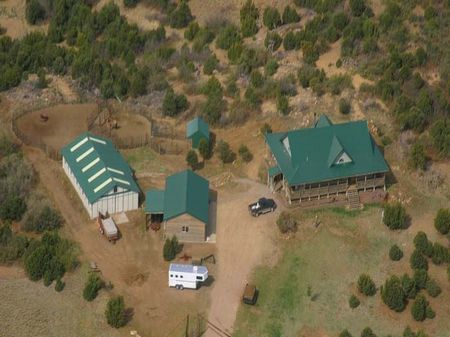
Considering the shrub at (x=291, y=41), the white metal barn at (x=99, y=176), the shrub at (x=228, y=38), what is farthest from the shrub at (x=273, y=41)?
the white metal barn at (x=99, y=176)

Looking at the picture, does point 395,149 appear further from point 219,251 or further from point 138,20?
point 138,20

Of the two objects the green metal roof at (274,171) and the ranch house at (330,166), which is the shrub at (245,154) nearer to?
the green metal roof at (274,171)

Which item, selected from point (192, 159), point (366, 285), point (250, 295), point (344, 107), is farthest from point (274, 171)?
point (366, 285)

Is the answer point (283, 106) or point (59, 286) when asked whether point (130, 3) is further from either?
point (59, 286)

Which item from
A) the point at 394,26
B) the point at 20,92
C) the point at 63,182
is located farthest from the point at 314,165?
the point at 20,92

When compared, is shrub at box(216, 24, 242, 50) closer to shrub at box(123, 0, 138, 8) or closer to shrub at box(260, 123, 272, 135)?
shrub at box(123, 0, 138, 8)

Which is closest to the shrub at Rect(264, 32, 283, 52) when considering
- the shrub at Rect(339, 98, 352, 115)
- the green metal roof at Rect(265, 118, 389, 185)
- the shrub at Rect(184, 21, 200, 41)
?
the shrub at Rect(184, 21, 200, 41)
